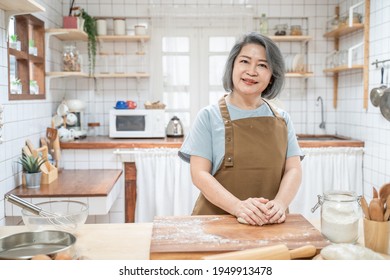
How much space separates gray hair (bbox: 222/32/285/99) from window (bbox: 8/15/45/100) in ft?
4.28

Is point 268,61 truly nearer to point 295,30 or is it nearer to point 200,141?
point 200,141

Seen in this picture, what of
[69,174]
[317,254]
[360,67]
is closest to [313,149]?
[360,67]

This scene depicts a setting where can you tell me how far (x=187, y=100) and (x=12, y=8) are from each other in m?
1.73

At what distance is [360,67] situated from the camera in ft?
9.73

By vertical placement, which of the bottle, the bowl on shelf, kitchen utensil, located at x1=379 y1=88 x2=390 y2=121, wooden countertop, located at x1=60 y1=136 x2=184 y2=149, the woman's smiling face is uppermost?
the bottle

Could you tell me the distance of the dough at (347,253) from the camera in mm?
888

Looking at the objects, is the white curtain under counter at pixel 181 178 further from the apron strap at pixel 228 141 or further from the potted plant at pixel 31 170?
the apron strap at pixel 228 141

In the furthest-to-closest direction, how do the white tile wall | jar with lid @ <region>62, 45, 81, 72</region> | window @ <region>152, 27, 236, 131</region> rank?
window @ <region>152, 27, 236, 131</region>
jar with lid @ <region>62, 45, 81, 72</region>
the white tile wall

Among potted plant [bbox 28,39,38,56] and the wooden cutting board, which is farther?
potted plant [bbox 28,39,38,56]

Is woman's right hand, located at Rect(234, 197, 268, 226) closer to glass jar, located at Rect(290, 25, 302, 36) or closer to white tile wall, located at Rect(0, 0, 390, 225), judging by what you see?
white tile wall, located at Rect(0, 0, 390, 225)

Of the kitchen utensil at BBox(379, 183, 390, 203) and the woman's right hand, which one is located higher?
the kitchen utensil at BBox(379, 183, 390, 203)

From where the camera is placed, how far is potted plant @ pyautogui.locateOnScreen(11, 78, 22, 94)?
7.96 feet

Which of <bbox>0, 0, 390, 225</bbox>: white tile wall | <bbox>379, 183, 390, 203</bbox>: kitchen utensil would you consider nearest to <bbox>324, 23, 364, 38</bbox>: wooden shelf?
<bbox>0, 0, 390, 225</bbox>: white tile wall

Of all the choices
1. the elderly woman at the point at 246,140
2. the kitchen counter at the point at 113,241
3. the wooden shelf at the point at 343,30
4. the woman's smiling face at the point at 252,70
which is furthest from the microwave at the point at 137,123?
the kitchen counter at the point at 113,241
